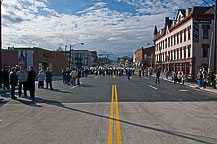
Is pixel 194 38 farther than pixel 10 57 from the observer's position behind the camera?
No

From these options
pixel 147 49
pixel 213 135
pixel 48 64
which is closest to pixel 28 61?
pixel 48 64

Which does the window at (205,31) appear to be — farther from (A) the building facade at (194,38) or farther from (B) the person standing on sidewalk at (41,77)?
(B) the person standing on sidewalk at (41,77)

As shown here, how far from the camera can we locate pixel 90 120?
6.57 m

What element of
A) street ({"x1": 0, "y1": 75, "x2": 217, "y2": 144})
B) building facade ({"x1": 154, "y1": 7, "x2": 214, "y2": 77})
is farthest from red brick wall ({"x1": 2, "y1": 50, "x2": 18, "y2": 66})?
building facade ({"x1": 154, "y1": 7, "x2": 214, "y2": 77})

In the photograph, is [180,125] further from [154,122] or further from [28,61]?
[28,61]

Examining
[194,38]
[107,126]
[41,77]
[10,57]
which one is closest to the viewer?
→ [107,126]

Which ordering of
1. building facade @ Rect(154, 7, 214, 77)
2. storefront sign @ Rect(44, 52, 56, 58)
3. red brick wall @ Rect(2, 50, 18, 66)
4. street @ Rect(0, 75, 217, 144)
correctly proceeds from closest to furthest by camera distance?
street @ Rect(0, 75, 217, 144) → building facade @ Rect(154, 7, 214, 77) → red brick wall @ Rect(2, 50, 18, 66) → storefront sign @ Rect(44, 52, 56, 58)

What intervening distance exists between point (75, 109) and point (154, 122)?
3.66 metres

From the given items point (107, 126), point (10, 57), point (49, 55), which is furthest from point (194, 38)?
point (10, 57)

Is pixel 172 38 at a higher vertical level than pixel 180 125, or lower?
higher

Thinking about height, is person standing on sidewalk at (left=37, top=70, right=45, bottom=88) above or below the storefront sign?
below

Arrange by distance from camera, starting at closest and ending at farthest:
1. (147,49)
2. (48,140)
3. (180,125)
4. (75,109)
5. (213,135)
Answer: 1. (48,140)
2. (213,135)
3. (180,125)
4. (75,109)
5. (147,49)

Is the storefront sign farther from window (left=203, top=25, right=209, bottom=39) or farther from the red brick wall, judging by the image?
window (left=203, top=25, right=209, bottom=39)

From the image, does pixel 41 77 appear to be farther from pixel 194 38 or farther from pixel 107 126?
pixel 194 38
